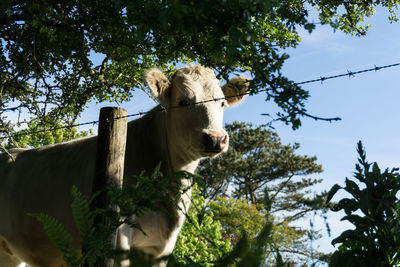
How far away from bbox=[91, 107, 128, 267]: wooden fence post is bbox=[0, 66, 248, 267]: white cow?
65 cm

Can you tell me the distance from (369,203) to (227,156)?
26.6m

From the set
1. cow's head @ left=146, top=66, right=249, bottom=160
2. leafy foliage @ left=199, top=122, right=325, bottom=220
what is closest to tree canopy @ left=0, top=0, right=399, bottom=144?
cow's head @ left=146, top=66, right=249, bottom=160

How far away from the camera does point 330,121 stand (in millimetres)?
2715

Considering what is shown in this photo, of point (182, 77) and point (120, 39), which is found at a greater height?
point (120, 39)

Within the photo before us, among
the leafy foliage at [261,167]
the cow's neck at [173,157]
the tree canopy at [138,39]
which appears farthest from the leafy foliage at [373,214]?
the leafy foliage at [261,167]

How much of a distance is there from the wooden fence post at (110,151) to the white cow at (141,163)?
651 millimetres

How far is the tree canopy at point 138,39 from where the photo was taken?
240 cm

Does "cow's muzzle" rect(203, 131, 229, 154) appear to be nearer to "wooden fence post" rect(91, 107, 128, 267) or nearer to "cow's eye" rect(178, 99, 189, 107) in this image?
"cow's eye" rect(178, 99, 189, 107)

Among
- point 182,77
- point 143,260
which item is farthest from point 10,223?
point 143,260

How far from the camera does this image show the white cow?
438cm

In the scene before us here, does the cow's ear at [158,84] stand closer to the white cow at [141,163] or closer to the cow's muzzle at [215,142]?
the white cow at [141,163]

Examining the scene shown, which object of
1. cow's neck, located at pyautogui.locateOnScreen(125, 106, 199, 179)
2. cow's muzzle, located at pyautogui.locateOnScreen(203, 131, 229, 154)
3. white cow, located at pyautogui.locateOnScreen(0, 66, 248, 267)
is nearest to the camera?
cow's muzzle, located at pyautogui.locateOnScreen(203, 131, 229, 154)

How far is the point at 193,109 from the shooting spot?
4551mm

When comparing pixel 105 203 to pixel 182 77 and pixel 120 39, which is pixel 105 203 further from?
pixel 120 39
